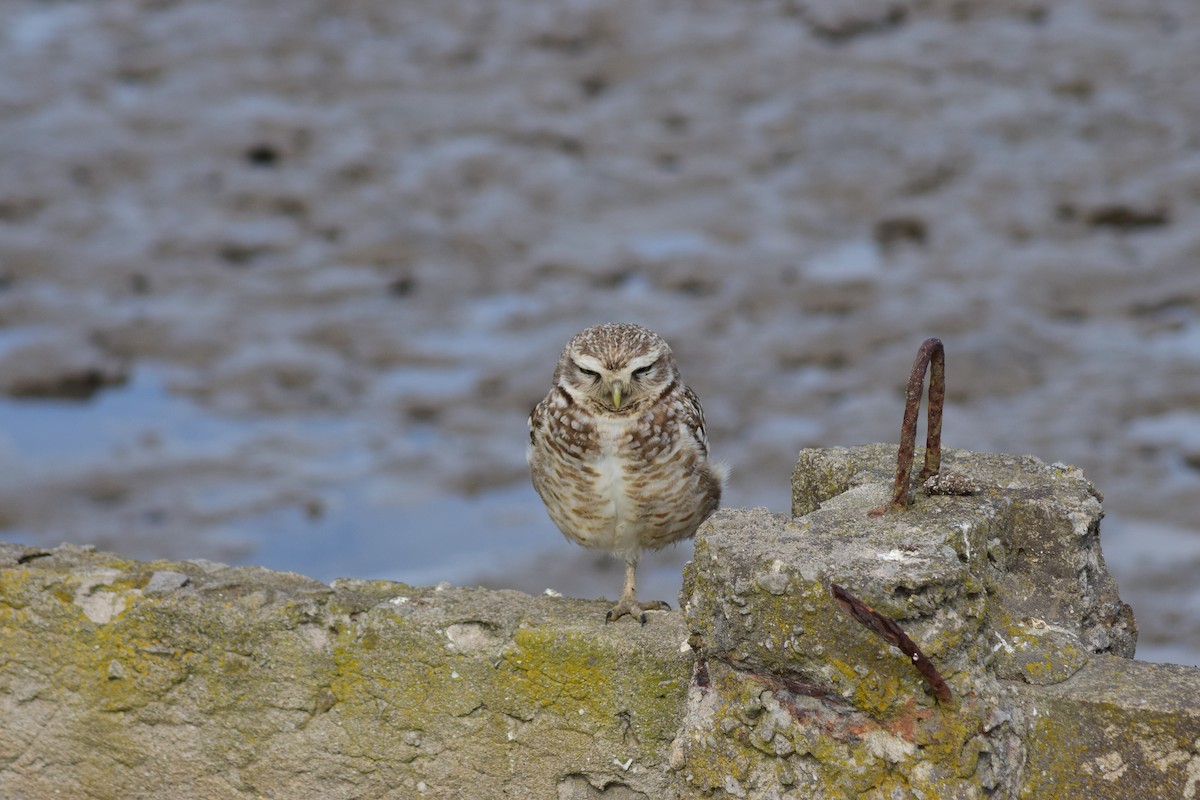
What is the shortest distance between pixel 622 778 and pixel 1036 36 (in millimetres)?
11067

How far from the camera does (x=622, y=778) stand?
3416 millimetres

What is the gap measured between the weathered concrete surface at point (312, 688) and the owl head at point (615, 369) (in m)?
0.89

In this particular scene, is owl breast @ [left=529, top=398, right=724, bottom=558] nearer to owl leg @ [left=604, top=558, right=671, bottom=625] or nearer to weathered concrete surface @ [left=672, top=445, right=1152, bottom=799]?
owl leg @ [left=604, top=558, right=671, bottom=625]

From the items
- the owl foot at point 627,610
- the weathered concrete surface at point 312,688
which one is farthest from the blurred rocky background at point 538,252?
the weathered concrete surface at point 312,688

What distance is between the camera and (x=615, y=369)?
4344 millimetres

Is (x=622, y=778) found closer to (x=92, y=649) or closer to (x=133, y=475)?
(x=92, y=649)

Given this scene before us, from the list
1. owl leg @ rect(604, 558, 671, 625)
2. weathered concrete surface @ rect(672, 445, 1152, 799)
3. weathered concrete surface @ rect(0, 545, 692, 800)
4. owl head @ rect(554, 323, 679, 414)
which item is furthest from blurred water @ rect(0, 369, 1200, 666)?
weathered concrete surface @ rect(672, 445, 1152, 799)

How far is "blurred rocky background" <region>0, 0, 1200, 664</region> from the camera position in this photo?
28.6 feet

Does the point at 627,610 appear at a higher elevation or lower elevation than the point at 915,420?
lower

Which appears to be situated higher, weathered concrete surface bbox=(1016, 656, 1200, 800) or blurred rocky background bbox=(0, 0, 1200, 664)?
weathered concrete surface bbox=(1016, 656, 1200, 800)

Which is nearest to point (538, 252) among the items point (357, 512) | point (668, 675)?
point (357, 512)

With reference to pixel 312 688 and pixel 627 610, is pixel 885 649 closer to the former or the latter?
pixel 627 610

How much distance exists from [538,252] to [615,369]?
22.4ft

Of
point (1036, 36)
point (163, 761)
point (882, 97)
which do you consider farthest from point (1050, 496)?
point (1036, 36)
